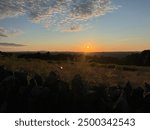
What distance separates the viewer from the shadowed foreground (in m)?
7.84

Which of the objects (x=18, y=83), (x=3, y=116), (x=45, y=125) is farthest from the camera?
(x=18, y=83)

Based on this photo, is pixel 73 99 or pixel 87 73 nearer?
pixel 73 99

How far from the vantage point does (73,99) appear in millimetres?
8016

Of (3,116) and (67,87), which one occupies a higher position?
(67,87)

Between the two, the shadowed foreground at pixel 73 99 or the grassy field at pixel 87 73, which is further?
the grassy field at pixel 87 73

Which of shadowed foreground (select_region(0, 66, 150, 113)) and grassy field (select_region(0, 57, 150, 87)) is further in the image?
grassy field (select_region(0, 57, 150, 87))

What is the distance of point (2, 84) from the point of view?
28.8ft

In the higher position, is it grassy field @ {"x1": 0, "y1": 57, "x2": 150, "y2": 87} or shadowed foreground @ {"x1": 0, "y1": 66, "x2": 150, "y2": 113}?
grassy field @ {"x1": 0, "y1": 57, "x2": 150, "y2": 87}

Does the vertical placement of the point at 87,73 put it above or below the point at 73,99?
above

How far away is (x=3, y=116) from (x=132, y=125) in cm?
267

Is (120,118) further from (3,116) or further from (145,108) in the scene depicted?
(3,116)

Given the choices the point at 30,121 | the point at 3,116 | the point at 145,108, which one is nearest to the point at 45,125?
the point at 30,121

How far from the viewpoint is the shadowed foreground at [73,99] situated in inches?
309

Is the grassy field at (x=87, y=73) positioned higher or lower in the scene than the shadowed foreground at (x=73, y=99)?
higher
